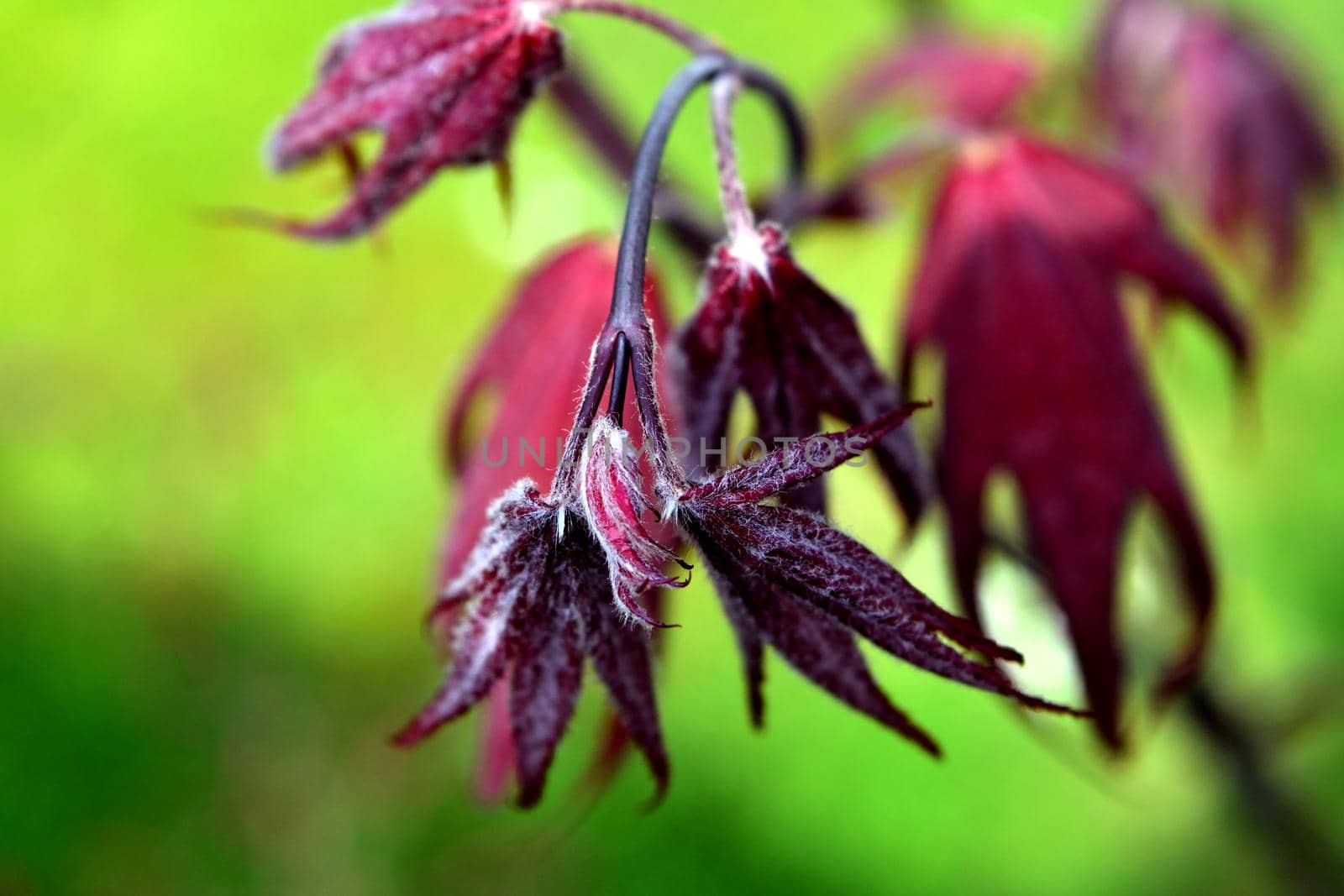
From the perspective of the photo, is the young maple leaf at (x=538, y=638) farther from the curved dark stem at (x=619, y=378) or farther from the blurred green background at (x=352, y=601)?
the blurred green background at (x=352, y=601)

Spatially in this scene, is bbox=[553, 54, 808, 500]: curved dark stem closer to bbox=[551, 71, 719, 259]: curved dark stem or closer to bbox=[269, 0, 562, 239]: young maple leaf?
bbox=[269, 0, 562, 239]: young maple leaf

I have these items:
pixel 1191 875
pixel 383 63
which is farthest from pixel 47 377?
pixel 1191 875

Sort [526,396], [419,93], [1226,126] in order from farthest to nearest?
[1226,126] < [526,396] < [419,93]

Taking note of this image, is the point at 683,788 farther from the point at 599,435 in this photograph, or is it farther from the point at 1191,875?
the point at 599,435

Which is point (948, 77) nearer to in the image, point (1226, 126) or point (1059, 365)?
point (1226, 126)

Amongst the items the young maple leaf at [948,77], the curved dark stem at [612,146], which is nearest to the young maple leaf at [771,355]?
the curved dark stem at [612,146]

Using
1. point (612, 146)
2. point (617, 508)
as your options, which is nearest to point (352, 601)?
point (612, 146)
